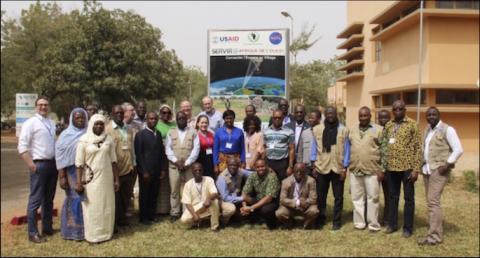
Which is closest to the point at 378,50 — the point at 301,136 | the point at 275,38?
the point at 275,38

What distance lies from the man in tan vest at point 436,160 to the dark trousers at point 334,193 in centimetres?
115

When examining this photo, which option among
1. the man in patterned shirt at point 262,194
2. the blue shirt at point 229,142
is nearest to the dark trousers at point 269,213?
the man in patterned shirt at point 262,194

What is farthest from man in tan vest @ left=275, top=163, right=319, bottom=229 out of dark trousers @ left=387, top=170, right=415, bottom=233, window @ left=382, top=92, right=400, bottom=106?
window @ left=382, top=92, right=400, bottom=106

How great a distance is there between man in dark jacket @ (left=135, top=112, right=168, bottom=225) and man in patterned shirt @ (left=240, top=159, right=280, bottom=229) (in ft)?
4.35

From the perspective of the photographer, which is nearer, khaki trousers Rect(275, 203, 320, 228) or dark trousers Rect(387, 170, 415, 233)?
dark trousers Rect(387, 170, 415, 233)

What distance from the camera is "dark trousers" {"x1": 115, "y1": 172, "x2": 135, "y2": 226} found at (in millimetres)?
6285

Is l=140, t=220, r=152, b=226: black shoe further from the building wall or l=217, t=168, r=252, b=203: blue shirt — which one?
the building wall

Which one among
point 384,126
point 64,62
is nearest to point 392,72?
point 64,62

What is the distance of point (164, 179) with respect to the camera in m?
6.86

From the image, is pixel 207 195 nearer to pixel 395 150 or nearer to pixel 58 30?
pixel 395 150

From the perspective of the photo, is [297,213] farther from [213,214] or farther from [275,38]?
[275,38]

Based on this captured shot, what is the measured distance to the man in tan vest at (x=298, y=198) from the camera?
6.21 m

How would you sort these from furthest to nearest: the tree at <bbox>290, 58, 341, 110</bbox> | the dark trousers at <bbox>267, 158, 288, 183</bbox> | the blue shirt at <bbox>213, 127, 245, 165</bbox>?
the tree at <bbox>290, 58, 341, 110</bbox>, the dark trousers at <bbox>267, 158, 288, 183</bbox>, the blue shirt at <bbox>213, 127, 245, 165</bbox>

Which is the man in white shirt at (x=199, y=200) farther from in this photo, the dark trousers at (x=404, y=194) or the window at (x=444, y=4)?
the window at (x=444, y=4)
